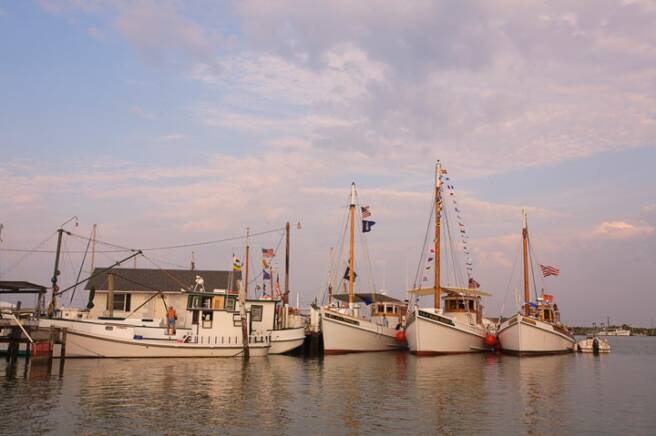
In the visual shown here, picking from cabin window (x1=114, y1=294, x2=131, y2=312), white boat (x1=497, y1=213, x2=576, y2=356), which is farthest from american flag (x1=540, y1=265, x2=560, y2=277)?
cabin window (x1=114, y1=294, x2=131, y2=312)

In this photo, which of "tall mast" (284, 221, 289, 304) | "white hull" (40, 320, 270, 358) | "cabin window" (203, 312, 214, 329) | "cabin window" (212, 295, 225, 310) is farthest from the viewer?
"tall mast" (284, 221, 289, 304)

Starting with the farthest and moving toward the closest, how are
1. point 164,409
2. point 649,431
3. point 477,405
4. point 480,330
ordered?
point 480,330 → point 477,405 → point 164,409 → point 649,431

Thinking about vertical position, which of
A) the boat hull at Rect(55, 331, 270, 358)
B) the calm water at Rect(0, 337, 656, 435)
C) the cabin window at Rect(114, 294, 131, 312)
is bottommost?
the calm water at Rect(0, 337, 656, 435)

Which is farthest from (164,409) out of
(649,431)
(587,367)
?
(587,367)

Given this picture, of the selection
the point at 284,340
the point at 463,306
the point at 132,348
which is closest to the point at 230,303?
the point at 284,340

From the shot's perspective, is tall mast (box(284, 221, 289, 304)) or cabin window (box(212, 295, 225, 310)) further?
tall mast (box(284, 221, 289, 304))

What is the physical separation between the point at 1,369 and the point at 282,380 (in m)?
16.1

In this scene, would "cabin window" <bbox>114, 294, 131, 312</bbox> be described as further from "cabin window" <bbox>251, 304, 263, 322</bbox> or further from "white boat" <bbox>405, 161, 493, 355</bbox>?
"white boat" <bbox>405, 161, 493, 355</bbox>

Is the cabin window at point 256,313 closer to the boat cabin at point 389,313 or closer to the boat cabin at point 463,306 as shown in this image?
the boat cabin at point 389,313

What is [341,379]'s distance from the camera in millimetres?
31375

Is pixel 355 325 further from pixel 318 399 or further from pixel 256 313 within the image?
pixel 318 399

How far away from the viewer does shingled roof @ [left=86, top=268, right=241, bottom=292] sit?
54000 mm

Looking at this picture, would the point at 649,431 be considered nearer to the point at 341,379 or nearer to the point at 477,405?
the point at 477,405

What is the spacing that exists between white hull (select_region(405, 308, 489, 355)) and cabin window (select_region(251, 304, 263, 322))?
41.0 ft
